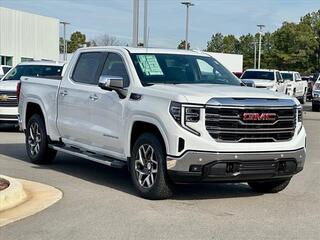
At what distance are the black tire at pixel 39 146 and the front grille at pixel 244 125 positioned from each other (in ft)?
13.5

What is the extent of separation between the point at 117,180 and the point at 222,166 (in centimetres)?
253

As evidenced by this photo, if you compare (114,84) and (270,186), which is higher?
(114,84)

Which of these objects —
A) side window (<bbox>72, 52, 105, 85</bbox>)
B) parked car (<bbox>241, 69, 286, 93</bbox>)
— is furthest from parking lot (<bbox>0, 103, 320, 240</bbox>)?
parked car (<bbox>241, 69, 286, 93</bbox>)

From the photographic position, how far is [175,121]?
741cm

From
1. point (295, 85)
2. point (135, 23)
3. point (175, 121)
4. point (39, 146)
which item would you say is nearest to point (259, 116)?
point (175, 121)

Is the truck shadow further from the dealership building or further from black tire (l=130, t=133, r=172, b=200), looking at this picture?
the dealership building

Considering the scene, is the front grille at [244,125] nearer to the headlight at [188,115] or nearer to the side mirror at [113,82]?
the headlight at [188,115]

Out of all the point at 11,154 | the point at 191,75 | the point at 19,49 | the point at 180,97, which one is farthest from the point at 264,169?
the point at 19,49

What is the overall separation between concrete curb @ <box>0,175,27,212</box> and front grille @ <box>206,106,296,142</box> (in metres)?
2.51

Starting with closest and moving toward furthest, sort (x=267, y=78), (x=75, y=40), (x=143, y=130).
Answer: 1. (x=143, y=130)
2. (x=267, y=78)
3. (x=75, y=40)

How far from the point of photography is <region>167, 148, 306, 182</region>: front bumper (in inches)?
289

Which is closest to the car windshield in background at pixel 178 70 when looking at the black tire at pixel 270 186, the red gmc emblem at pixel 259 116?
the red gmc emblem at pixel 259 116

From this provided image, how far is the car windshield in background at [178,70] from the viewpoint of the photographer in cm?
855

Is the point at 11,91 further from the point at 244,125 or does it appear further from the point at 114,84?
the point at 244,125
